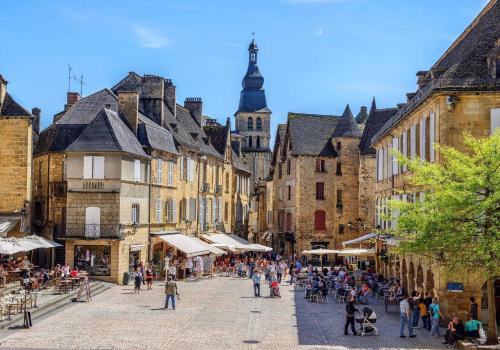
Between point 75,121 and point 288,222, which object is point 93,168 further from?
point 288,222

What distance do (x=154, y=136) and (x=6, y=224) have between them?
32.6 ft

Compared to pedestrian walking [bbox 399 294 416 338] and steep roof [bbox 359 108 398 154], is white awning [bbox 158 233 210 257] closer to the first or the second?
pedestrian walking [bbox 399 294 416 338]

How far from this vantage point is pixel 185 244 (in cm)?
3909

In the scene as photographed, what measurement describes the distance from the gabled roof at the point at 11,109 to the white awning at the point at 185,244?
9.68 meters

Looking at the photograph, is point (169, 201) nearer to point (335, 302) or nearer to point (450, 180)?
point (335, 302)

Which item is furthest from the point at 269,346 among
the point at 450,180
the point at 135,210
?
the point at 135,210

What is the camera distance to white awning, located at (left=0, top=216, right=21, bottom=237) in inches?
1292

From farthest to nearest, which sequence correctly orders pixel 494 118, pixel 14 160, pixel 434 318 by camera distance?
pixel 14 160 < pixel 494 118 < pixel 434 318

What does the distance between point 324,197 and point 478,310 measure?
32.2 metres

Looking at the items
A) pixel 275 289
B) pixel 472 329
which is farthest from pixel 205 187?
pixel 472 329

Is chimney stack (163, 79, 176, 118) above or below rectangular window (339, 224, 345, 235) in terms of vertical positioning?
above

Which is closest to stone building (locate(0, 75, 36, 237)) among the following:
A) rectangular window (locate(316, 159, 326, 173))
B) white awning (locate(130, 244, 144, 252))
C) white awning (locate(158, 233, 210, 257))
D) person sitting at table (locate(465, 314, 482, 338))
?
white awning (locate(130, 244, 144, 252))

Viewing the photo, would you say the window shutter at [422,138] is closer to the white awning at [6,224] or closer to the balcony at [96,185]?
the balcony at [96,185]

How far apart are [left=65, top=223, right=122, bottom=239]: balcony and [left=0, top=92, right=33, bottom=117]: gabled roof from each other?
5806 mm
